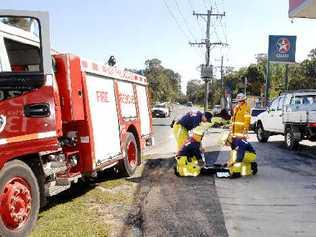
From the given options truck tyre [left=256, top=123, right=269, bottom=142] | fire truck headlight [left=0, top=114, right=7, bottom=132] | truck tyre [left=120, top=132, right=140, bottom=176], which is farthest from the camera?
truck tyre [left=256, top=123, right=269, bottom=142]

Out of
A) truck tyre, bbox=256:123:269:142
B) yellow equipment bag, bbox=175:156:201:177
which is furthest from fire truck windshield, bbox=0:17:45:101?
truck tyre, bbox=256:123:269:142

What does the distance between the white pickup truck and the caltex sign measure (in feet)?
76.7

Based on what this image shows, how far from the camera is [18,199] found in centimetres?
601

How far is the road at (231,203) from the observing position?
6.62 m

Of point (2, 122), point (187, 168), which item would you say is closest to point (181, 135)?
point (187, 168)

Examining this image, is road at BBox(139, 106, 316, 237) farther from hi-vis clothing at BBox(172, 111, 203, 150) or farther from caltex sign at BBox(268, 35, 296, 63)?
caltex sign at BBox(268, 35, 296, 63)

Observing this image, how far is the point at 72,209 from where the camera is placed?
7.77 meters

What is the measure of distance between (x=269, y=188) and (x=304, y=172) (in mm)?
2501

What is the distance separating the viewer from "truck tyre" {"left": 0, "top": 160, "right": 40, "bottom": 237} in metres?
5.77

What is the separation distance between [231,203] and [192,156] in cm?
309

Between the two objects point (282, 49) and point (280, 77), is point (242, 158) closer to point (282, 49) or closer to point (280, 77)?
point (282, 49)

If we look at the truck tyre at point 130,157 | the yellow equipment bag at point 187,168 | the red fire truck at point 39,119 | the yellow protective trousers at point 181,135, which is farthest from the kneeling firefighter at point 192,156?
the red fire truck at point 39,119

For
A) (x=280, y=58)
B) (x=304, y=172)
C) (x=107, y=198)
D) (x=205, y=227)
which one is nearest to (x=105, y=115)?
(x=107, y=198)

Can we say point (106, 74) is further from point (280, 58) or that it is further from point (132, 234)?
point (280, 58)
